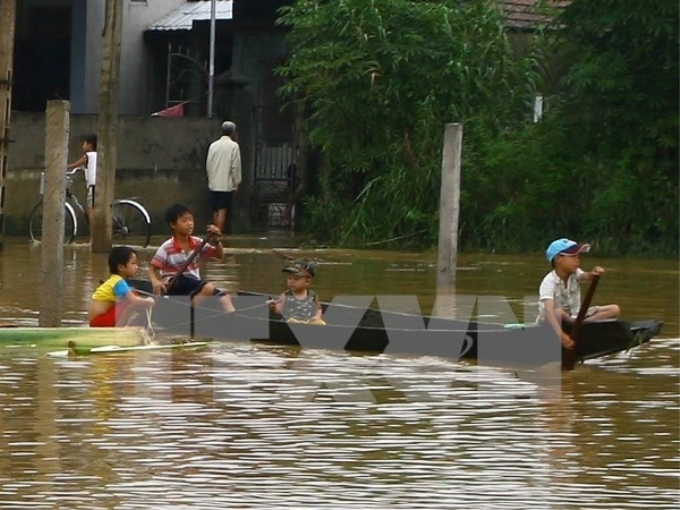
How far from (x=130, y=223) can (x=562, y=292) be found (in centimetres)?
1408

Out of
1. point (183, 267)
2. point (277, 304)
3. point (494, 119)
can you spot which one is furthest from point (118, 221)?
point (277, 304)

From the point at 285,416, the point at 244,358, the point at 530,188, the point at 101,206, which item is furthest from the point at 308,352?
the point at 530,188

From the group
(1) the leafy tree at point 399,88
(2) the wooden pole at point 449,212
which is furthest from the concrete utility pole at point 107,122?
(2) the wooden pole at point 449,212

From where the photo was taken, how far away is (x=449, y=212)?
19.9m

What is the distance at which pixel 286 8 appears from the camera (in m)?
27.3

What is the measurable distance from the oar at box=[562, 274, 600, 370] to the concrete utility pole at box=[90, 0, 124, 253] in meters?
11.0

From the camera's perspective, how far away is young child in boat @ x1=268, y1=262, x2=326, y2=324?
14939mm

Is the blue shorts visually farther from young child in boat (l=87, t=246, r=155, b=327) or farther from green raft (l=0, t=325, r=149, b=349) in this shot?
green raft (l=0, t=325, r=149, b=349)

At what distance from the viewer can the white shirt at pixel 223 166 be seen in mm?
26750

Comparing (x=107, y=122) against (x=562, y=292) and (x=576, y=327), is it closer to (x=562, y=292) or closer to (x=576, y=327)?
(x=562, y=292)

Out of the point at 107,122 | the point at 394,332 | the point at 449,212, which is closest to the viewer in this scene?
the point at 394,332

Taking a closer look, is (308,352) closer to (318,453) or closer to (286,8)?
(318,453)

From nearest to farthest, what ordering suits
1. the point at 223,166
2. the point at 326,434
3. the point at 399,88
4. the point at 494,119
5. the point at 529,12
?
the point at 326,434 < the point at 399,88 < the point at 494,119 < the point at 223,166 < the point at 529,12

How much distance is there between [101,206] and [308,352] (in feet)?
31.4
